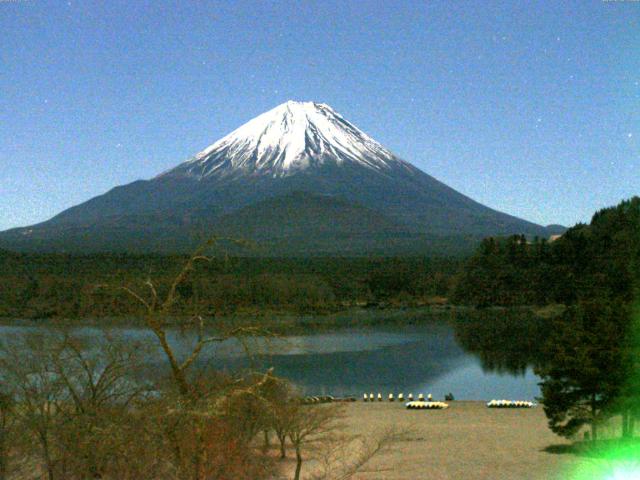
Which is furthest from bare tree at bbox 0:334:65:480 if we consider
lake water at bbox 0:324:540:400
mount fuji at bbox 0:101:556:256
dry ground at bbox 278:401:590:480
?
mount fuji at bbox 0:101:556:256

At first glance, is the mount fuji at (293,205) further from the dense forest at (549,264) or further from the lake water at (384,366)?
the lake water at (384,366)

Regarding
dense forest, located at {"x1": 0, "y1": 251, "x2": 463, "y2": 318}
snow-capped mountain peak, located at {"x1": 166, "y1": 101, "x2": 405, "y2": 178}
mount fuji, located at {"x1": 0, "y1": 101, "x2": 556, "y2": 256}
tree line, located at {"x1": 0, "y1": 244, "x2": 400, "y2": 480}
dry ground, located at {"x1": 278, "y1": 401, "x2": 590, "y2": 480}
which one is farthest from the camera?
snow-capped mountain peak, located at {"x1": 166, "y1": 101, "x2": 405, "y2": 178}

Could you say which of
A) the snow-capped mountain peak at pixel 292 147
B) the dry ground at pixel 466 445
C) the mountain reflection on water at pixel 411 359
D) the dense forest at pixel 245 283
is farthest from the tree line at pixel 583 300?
the snow-capped mountain peak at pixel 292 147

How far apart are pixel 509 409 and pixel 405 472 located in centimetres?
1129

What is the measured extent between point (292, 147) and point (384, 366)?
153 m

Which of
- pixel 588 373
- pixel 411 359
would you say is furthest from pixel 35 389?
pixel 411 359

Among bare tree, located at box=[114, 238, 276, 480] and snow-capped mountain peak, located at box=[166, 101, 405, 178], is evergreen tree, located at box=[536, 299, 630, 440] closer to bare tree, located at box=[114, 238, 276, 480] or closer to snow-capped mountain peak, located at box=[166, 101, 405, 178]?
bare tree, located at box=[114, 238, 276, 480]

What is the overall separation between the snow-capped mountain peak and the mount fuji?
0.23m

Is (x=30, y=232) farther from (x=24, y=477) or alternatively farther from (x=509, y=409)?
(x=24, y=477)

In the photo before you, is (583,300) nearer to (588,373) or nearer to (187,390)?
(588,373)

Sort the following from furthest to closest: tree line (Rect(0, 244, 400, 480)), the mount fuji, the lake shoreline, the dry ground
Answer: the mount fuji < the lake shoreline < the dry ground < tree line (Rect(0, 244, 400, 480))

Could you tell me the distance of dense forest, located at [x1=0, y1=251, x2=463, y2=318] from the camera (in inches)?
2562

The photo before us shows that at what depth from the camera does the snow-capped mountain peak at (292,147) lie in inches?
7402

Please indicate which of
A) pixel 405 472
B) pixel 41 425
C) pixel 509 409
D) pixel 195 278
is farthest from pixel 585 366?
pixel 195 278
